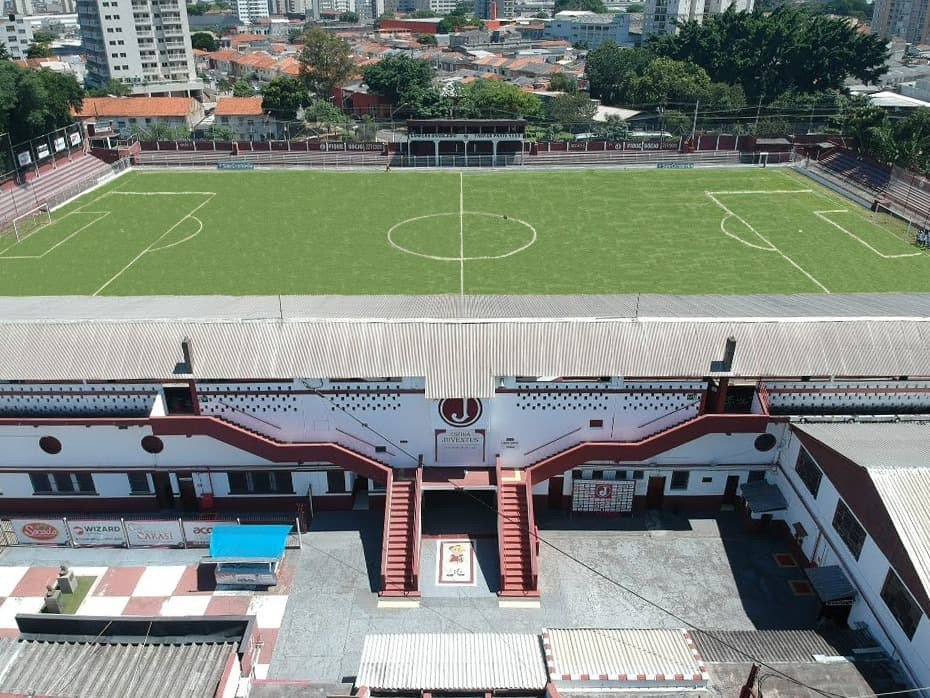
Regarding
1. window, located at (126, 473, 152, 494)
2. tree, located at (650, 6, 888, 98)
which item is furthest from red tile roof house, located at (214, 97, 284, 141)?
window, located at (126, 473, 152, 494)

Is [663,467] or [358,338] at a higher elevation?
[358,338]

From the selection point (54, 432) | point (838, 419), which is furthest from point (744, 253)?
point (54, 432)

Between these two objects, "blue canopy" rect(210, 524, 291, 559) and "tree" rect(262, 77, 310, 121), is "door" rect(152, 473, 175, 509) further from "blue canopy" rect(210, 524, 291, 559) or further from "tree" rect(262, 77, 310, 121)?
"tree" rect(262, 77, 310, 121)

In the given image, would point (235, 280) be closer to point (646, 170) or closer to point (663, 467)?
point (663, 467)

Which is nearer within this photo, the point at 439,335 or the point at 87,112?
the point at 439,335

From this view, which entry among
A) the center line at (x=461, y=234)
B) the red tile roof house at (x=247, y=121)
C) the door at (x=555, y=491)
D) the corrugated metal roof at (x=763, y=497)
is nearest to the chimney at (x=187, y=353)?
the door at (x=555, y=491)

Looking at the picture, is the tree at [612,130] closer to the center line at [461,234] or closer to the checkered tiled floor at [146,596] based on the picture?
the center line at [461,234]
